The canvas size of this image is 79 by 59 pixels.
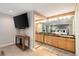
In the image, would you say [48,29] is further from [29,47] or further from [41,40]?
[29,47]

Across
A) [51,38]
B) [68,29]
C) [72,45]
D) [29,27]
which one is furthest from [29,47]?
[68,29]

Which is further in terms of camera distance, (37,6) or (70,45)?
(70,45)

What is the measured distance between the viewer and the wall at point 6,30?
4234mm

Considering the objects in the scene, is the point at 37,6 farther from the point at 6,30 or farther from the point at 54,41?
the point at 6,30

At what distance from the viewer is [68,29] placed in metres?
4.15

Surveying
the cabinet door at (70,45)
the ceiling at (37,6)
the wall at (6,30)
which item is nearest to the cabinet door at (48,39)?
the cabinet door at (70,45)

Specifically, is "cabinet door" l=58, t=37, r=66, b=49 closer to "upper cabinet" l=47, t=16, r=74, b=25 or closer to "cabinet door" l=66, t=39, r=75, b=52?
"cabinet door" l=66, t=39, r=75, b=52

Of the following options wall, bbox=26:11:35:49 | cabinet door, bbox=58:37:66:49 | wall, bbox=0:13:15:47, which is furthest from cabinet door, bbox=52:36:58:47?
wall, bbox=0:13:15:47

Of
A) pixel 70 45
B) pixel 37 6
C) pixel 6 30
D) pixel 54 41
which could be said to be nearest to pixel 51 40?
pixel 54 41

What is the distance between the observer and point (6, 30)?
4.47 metres

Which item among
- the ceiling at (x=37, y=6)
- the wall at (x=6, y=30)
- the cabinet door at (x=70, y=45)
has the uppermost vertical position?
the ceiling at (x=37, y=6)

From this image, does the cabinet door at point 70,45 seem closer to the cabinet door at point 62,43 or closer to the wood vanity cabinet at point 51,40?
the cabinet door at point 62,43

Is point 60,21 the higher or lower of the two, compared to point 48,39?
higher

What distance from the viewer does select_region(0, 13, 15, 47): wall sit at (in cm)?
423
